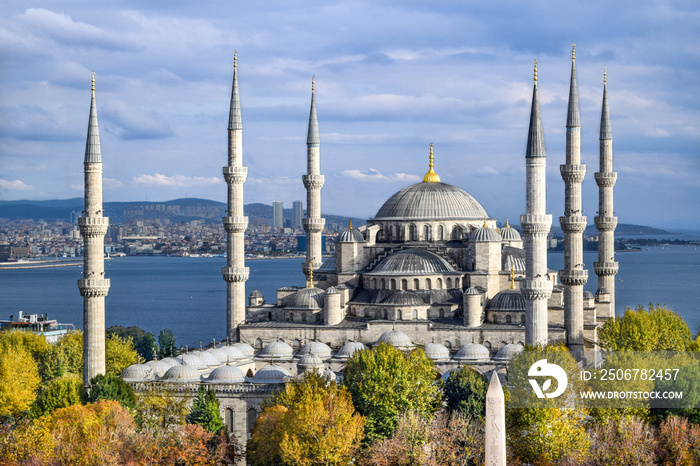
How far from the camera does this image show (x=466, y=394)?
36094mm

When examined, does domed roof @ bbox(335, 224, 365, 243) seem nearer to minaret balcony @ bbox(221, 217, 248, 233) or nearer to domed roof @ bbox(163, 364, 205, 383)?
minaret balcony @ bbox(221, 217, 248, 233)

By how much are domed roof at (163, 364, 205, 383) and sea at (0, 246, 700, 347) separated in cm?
3464

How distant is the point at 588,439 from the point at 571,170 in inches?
684

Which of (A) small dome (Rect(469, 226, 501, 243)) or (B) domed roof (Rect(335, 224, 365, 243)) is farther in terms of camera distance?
(B) domed roof (Rect(335, 224, 365, 243))

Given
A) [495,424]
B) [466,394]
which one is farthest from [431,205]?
[495,424]

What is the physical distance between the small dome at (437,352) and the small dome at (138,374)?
35.2 ft

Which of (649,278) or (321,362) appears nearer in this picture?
(321,362)

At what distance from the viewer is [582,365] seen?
4250cm

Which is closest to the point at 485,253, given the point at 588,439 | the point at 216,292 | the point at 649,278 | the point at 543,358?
the point at 543,358

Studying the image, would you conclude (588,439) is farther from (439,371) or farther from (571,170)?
(571,170)

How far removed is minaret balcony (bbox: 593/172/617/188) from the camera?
169 ft

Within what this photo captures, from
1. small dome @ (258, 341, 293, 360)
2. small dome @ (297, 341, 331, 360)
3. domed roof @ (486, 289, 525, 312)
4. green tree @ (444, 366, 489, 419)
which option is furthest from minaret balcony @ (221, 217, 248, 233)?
green tree @ (444, 366, 489, 419)

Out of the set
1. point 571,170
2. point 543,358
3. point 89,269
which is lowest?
point 543,358

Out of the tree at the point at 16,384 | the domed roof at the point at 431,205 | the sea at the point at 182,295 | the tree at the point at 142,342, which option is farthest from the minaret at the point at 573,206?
the sea at the point at 182,295
